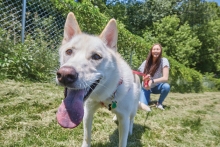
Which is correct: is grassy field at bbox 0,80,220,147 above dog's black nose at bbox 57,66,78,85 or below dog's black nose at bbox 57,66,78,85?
below

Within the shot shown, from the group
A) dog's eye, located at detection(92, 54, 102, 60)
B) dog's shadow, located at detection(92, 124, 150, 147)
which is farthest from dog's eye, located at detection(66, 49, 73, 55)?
dog's shadow, located at detection(92, 124, 150, 147)

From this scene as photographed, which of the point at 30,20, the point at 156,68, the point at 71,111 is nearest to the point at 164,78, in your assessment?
Answer: the point at 156,68

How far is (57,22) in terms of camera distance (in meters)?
5.40

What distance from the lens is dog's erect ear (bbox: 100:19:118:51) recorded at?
1979 millimetres

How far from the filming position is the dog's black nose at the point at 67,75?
1353 millimetres

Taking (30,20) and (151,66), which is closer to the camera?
(151,66)

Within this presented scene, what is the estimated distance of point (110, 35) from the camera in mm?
2006

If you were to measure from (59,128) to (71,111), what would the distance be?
1.06m

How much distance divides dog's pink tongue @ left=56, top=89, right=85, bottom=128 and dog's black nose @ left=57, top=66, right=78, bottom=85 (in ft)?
0.62

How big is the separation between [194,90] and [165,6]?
587 inches

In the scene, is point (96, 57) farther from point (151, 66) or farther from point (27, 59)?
point (27, 59)

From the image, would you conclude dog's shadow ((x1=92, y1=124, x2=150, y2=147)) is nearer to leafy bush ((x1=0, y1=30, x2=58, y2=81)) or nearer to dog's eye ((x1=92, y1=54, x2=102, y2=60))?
dog's eye ((x1=92, y1=54, x2=102, y2=60))

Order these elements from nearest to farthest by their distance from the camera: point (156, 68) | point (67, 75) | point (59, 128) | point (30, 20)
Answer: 1. point (67, 75)
2. point (59, 128)
3. point (156, 68)
4. point (30, 20)

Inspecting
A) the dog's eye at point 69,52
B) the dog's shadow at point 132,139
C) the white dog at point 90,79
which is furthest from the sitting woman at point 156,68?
the dog's eye at point 69,52
